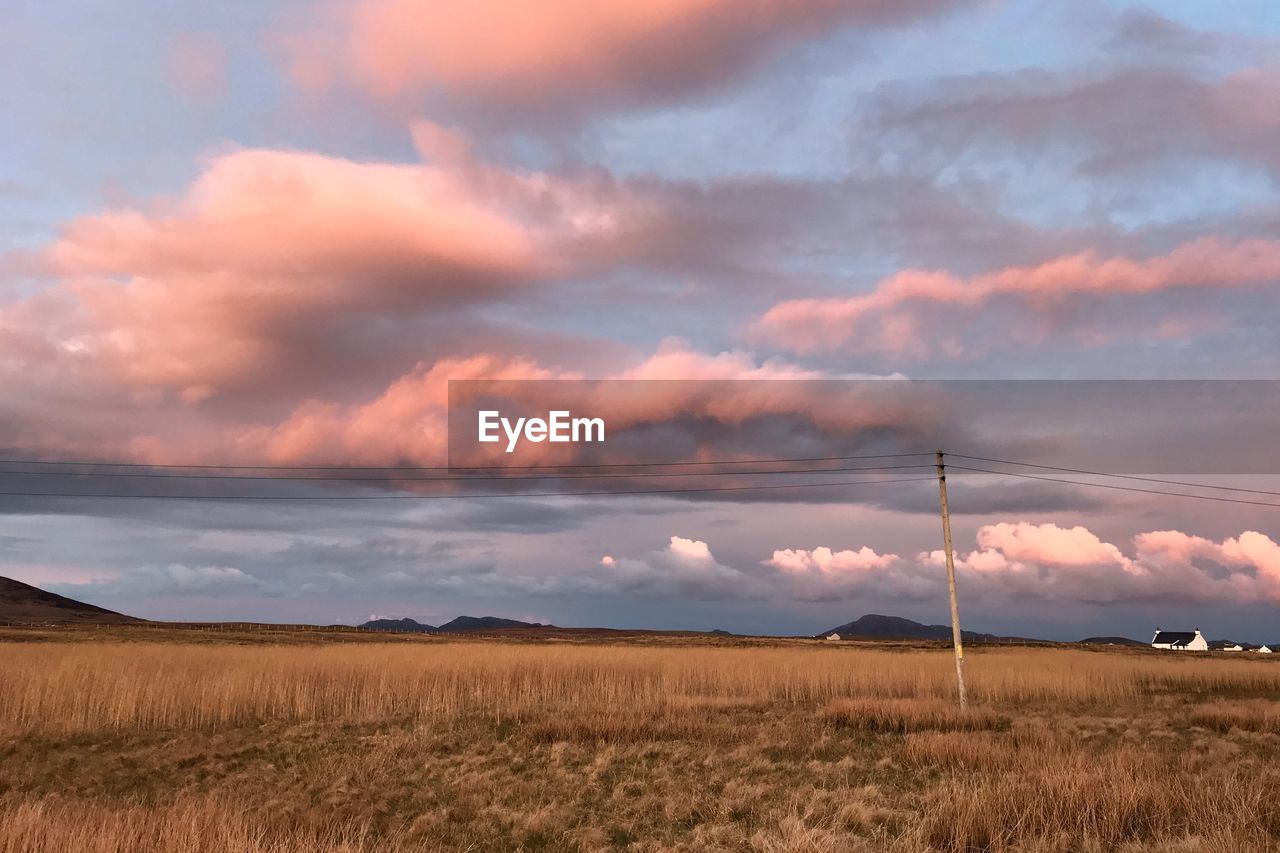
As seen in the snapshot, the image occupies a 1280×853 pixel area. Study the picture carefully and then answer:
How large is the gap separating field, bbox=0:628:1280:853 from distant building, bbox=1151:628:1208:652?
90627 millimetres

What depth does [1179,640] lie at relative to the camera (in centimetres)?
11788

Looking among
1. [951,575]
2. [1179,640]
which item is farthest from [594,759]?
[1179,640]

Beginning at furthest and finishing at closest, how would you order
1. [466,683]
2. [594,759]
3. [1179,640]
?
[1179,640]
[466,683]
[594,759]

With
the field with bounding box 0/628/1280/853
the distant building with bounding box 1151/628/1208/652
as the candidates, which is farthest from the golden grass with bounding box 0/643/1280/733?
the distant building with bounding box 1151/628/1208/652

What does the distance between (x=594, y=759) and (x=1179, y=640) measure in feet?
417

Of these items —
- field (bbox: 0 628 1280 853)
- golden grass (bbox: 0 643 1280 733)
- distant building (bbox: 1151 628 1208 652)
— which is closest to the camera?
field (bbox: 0 628 1280 853)

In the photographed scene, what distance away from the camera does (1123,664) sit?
166 feet

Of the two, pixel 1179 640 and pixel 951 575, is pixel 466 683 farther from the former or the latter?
pixel 1179 640

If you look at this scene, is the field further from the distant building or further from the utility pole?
the distant building

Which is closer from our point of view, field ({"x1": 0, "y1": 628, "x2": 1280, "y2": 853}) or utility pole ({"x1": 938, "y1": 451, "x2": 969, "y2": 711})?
field ({"x1": 0, "y1": 628, "x2": 1280, "y2": 853})

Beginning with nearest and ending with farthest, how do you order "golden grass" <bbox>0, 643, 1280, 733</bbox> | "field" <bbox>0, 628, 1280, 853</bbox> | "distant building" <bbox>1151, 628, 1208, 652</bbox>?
"field" <bbox>0, 628, 1280, 853</bbox> → "golden grass" <bbox>0, 643, 1280, 733</bbox> → "distant building" <bbox>1151, 628, 1208, 652</bbox>

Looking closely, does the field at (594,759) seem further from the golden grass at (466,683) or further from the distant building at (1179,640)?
the distant building at (1179,640)

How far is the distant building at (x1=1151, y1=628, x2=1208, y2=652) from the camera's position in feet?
372

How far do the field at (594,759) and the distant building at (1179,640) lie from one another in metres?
90.6
